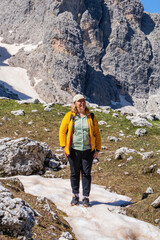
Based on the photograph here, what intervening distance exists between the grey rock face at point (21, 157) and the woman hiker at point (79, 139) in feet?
11.4

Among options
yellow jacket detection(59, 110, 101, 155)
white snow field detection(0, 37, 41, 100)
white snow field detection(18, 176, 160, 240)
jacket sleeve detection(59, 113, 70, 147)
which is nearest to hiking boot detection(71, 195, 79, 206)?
white snow field detection(18, 176, 160, 240)

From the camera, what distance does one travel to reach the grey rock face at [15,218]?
11.5ft

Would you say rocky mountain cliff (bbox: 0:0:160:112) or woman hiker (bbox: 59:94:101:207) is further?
rocky mountain cliff (bbox: 0:0:160:112)

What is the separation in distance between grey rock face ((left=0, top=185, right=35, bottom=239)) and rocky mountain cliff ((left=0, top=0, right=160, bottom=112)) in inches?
2635

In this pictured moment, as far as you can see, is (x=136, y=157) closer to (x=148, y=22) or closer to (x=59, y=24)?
(x=59, y=24)

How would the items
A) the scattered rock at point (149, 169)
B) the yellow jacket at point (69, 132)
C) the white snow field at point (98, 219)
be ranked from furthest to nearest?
the scattered rock at point (149, 169)
the yellow jacket at point (69, 132)
the white snow field at point (98, 219)

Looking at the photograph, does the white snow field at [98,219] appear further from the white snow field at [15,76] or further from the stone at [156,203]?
the white snow field at [15,76]

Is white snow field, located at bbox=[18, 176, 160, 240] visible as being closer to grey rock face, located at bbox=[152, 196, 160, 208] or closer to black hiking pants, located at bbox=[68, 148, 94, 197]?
black hiking pants, located at bbox=[68, 148, 94, 197]

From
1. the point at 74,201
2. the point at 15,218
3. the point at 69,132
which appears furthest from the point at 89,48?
the point at 15,218

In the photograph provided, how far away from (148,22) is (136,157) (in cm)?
13771

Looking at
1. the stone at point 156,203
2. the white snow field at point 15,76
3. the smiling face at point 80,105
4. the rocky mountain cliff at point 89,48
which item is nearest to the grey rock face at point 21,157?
the smiling face at point 80,105

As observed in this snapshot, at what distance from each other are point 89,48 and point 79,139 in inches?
4172

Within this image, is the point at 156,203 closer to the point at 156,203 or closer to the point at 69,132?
the point at 156,203

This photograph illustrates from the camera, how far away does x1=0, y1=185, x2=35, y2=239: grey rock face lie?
350 cm
